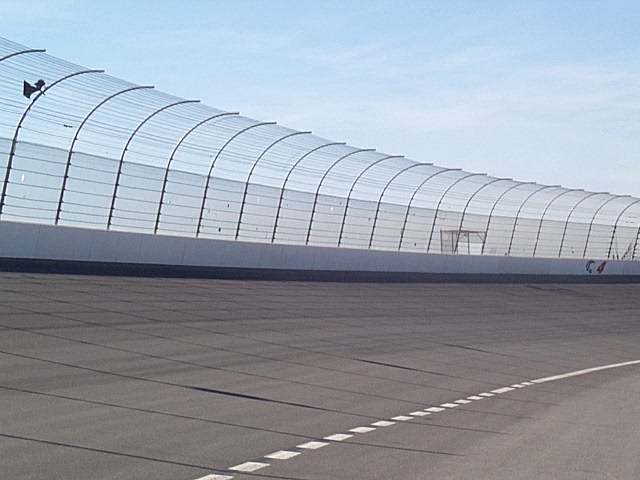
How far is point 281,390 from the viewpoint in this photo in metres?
10.1

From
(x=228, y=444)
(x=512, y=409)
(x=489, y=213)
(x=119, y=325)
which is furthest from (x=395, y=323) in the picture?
(x=489, y=213)

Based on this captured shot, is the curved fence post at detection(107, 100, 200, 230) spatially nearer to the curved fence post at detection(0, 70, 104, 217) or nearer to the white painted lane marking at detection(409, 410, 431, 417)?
the curved fence post at detection(0, 70, 104, 217)

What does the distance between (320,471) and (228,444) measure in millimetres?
1034

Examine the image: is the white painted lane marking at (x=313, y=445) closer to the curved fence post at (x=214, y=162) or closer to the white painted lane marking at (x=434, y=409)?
the white painted lane marking at (x=434, y=409)

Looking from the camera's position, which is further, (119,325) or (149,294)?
(149,294)

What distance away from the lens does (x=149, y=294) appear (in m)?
17.7

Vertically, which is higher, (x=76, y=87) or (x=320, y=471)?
(x=76, y=87)

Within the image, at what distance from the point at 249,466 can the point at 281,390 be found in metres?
3.83

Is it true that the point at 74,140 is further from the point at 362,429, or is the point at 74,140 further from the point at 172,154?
the point at 362,429

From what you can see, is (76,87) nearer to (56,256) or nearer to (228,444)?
(56,256)

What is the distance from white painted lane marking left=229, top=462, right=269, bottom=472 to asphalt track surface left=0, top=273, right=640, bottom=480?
0.02 m

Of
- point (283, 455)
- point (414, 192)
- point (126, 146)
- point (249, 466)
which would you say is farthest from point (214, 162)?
point (249, 466)

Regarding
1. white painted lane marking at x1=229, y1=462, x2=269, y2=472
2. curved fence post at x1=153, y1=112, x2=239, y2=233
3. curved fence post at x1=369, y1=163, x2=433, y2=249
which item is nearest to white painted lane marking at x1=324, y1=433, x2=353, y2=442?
white painted lane marking at x1=229, y1=462, x2=269, y2=472

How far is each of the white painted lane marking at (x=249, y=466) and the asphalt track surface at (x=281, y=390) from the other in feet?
0.07
